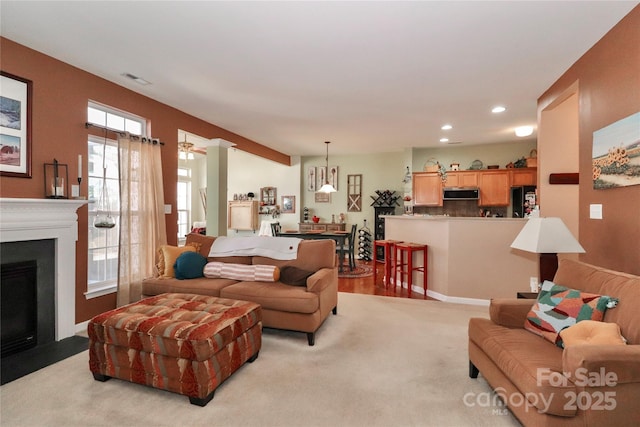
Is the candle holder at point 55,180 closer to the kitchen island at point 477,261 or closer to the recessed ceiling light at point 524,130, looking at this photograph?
the kitchen island at point 477,261

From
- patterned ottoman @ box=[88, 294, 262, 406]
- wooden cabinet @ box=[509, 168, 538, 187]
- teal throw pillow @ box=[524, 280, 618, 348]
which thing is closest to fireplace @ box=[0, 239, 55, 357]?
patterned ottoman @ box=[88, 294, 262, 406]

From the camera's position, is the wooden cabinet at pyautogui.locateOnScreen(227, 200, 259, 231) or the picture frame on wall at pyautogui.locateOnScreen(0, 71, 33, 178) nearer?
the picture frame on wall at pyautogui.locateOnScreen(0, 71, 33, 178)

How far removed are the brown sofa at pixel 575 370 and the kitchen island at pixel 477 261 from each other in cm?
209

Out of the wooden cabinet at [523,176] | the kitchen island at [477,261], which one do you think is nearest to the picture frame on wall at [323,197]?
the kitchen island at [477,261]

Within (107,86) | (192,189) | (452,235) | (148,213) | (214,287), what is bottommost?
(214,287)

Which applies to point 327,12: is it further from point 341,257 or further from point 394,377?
point 341,257

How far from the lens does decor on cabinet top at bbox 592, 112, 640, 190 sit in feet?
7.56

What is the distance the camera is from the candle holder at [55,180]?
10.1 feet

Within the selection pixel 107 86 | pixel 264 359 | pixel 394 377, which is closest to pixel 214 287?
pixel 264 359

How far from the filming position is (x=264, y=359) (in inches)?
107

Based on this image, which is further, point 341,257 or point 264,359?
point 341,257

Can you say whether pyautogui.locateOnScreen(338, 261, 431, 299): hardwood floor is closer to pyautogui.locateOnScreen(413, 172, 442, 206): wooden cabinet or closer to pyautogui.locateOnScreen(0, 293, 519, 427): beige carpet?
pyautogui.locateOnScreen(0, 293, 519, 427): beige carpet

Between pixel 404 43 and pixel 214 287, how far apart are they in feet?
9.55

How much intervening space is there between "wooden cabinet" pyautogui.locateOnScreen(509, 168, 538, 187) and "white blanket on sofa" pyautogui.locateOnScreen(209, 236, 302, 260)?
5218mm
